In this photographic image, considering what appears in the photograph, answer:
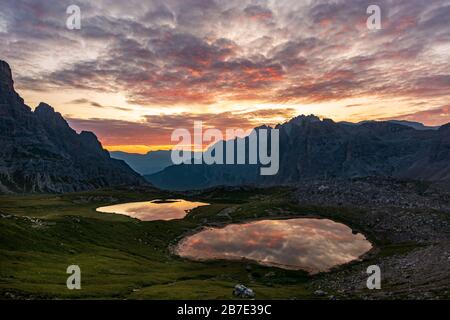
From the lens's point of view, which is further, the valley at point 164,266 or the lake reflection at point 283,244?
the lake reflection at point 283,244

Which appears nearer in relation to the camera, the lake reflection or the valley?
the valley

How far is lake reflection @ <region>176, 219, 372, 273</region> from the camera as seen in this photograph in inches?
3917

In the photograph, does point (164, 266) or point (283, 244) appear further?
point (283, 244)

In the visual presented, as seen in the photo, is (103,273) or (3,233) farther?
(3,233)

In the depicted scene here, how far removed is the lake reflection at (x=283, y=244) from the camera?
3917 inches

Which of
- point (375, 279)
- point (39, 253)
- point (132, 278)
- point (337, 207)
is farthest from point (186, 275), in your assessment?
point (337, 207)

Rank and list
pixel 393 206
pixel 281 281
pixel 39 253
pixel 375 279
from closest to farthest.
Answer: pixel 375 279 < pixel 39 253 < pixel 281 281 < pixel 393 206

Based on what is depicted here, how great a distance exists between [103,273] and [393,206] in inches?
5406

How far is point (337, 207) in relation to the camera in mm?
176000

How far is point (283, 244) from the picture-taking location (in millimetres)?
115125

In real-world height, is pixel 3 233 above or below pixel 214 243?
above
